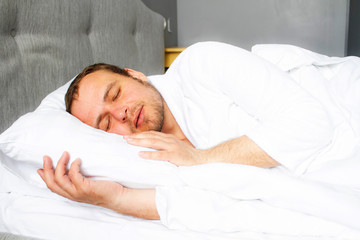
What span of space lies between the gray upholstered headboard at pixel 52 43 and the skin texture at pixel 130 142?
141mm

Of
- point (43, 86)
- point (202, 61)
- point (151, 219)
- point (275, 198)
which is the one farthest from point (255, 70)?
point (43, 86)

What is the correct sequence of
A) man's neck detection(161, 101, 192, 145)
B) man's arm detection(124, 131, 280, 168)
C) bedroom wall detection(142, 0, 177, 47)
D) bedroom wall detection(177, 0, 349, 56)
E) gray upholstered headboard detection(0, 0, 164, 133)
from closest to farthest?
man's arm detection(124, 131, 280, 168) < gray upholstered headboard detection(0, 0, 164, 133) < man's neck detection(161, 101, 192, 145) < bedroom wall detection(142, 0, 177, 47) < bedroom wall detection(177, 0, 349, 56)

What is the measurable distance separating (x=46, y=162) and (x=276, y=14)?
2.32m

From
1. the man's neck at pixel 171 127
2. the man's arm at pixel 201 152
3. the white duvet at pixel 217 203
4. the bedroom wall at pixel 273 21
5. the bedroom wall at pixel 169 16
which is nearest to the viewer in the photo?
the white duvet at pixel 217 203

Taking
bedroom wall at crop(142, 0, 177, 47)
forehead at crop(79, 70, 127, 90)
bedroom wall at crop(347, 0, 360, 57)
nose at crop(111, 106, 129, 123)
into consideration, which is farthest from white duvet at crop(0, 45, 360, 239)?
bedroom wall at crop(347, 0, 360, 57)

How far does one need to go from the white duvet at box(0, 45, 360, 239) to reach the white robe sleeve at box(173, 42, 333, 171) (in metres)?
0.06

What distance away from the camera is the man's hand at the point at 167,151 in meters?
0.70

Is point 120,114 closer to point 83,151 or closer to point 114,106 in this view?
point 114,106

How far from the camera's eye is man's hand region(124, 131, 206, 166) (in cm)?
70

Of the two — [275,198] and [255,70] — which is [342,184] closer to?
[275,198]

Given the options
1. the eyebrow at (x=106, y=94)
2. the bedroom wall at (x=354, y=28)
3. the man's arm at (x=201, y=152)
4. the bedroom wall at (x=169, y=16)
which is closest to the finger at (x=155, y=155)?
the man's arm at (x=201, y=152)

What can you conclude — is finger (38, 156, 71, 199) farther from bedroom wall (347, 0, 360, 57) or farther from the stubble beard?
bedroom wall (347, 0, 360, 57)

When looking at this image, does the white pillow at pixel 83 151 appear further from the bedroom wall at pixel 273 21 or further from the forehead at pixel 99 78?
the bedroom wall at pixel 273 21

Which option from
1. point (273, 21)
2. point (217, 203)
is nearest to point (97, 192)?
point (217, 203)
